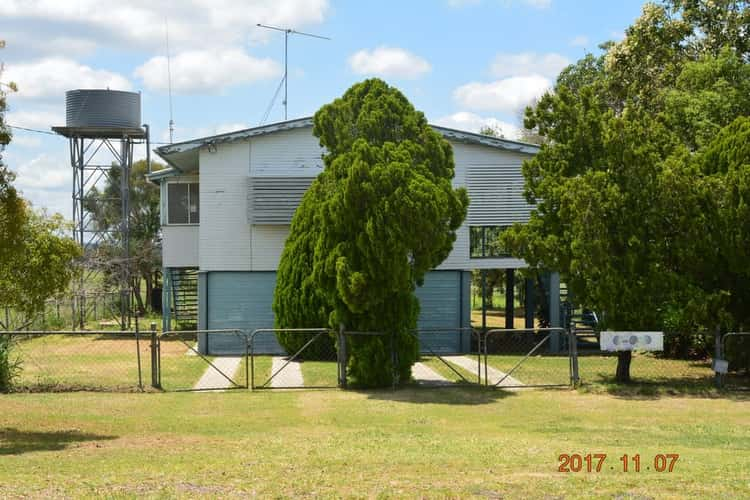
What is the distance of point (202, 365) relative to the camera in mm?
24359

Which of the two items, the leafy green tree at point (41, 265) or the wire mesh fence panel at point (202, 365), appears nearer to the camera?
the wire mesh fence panel at point (202, 365)

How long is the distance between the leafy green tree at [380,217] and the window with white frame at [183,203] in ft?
33.3

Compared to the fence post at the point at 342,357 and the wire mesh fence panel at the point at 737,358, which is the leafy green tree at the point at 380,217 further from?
the wire mesh fence panel at the point at 737,358

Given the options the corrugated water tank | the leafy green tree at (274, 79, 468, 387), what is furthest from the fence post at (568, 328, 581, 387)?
the corrugated water tank

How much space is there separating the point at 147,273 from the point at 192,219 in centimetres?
1768

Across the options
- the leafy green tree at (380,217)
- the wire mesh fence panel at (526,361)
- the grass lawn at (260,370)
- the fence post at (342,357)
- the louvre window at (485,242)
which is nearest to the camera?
the leafy green tree at (380,217)

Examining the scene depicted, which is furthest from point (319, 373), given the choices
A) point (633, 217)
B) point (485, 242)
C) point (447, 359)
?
point (485, 242)

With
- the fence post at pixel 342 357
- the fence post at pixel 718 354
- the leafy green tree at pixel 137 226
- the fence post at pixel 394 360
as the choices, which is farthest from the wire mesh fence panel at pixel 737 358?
the leafy green tree at pixel 137 226

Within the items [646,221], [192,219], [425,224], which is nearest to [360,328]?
[425,224]

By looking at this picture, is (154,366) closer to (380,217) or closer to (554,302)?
(380,217)

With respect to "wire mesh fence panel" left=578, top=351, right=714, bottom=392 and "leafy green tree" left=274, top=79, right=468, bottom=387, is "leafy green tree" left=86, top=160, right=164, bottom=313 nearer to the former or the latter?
"leafy green tree" left=274, top=79, right=468, bottom=387

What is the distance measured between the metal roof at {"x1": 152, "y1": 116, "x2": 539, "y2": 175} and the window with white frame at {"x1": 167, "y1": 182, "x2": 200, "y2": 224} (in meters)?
1.58

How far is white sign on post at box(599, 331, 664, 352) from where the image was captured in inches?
749

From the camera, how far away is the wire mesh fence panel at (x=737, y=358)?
66.0ft
